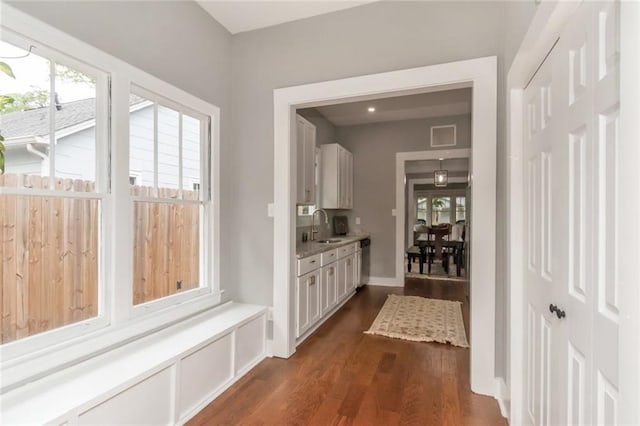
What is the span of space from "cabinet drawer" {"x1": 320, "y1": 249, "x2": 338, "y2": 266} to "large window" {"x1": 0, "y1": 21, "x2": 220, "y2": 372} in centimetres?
137

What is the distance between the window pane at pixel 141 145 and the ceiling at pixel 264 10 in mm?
1087

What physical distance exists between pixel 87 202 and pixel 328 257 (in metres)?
Result: 2.45

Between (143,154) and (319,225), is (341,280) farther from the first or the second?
(143,154)

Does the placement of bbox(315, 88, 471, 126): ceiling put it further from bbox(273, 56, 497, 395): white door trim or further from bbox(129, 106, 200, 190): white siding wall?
bbox(129, 106, 200, 190): white siding wall

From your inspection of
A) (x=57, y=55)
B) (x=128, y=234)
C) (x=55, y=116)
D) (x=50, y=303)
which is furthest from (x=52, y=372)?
(x=57, y=55)

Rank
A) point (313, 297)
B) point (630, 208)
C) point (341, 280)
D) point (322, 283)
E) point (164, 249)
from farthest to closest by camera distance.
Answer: point (341, 280) < point (322, 283) < point (313, 297) < point (164, 249) < point (630, 208)

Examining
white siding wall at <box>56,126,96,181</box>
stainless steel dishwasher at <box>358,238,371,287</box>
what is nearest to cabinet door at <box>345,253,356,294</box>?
stainless steel dishwasher at <box>358,238,371,287</box>

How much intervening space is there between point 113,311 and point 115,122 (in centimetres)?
117

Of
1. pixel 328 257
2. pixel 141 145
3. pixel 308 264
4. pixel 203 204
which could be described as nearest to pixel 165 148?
pixel 141 145

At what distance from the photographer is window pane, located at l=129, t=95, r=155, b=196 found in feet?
6.87

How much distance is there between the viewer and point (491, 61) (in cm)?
218

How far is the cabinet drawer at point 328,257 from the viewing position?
353cm

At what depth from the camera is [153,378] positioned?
1.72 metres

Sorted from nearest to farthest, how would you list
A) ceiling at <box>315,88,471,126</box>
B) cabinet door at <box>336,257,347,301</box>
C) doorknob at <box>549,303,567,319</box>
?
1. doorknob at <box>549,303,567,319</box>
2. cabinet door at <box>336,257,347,301</box>
3. ceiling at <box>315,88,471,126</box>
